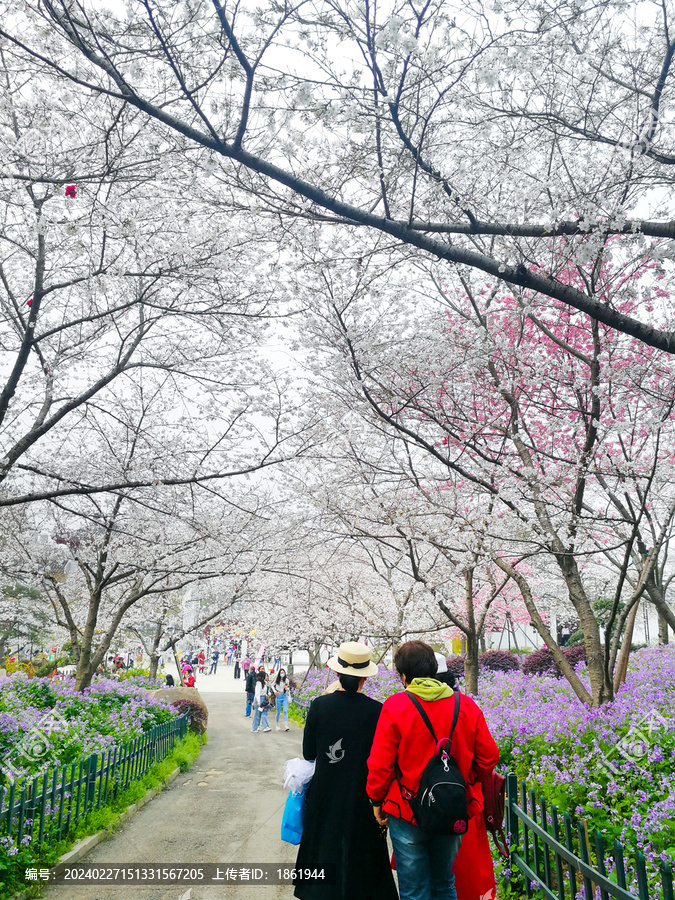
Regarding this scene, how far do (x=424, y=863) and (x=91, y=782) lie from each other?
4763 millimetres

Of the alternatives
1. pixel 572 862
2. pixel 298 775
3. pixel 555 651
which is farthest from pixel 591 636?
pixel 298 775

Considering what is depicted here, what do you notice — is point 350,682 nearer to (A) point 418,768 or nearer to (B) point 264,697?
(A) point 418,768

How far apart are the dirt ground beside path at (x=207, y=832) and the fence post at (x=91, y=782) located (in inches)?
16.4

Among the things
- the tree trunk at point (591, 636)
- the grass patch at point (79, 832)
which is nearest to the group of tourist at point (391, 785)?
the grass patch at point (79, 832)

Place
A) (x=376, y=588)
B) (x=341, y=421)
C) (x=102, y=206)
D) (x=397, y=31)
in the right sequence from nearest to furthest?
(x=397, y=31), (x=102, y=206), (x=341, y=421), (x=376, y=588)

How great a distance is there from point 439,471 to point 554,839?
279 inches

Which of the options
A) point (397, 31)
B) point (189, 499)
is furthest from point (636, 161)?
point (189, 499)

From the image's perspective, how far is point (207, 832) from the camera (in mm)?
6277

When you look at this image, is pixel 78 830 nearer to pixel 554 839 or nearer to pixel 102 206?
pixel 554 839

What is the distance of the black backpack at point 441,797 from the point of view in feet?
8.39

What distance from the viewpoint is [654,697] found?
20.9 feet

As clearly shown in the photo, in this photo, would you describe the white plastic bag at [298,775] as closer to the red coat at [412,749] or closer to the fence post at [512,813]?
the red coat at [412,749]

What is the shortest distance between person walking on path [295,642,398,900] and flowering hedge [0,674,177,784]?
3207 millimetres

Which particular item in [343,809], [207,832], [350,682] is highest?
[350,682]
